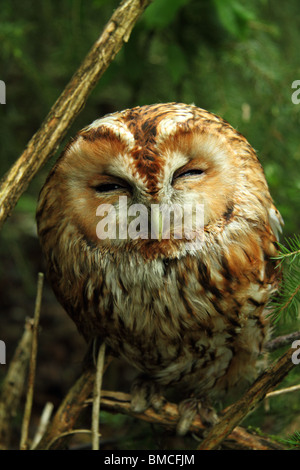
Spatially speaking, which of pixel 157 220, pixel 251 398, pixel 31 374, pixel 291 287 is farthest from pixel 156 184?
pixel 31 374

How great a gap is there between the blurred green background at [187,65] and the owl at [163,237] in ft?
1.43

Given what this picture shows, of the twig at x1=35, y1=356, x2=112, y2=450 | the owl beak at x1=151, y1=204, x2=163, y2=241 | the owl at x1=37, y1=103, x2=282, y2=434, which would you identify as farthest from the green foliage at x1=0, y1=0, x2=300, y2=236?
the twig at x1=35, y1=356, x2=112, y2=450

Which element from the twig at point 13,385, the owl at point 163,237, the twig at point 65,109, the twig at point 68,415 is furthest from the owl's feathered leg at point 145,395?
the twig at point 65,109

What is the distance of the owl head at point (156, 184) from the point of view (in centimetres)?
138

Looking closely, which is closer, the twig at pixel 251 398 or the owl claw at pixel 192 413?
the twig at pixel 251 398

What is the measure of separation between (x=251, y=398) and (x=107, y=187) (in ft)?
2.30

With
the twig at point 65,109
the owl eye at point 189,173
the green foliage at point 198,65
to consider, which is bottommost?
the owl eye at point 189,173

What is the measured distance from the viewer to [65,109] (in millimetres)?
→ 1608

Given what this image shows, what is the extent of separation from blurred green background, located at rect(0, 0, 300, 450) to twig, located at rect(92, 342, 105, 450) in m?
0.73

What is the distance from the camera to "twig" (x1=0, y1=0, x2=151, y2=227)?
158 cm

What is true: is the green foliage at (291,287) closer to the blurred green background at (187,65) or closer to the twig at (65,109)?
the blurred green background at (187,65)

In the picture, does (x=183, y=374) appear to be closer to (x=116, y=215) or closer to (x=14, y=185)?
(x=116, y=215)

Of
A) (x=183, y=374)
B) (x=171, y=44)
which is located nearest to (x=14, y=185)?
(x=183, y=374)

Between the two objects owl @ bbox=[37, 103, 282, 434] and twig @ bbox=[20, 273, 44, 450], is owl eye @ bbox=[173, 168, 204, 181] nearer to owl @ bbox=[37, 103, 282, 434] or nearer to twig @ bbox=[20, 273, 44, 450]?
owl @ bbox=[37, 103, 282, 434]
